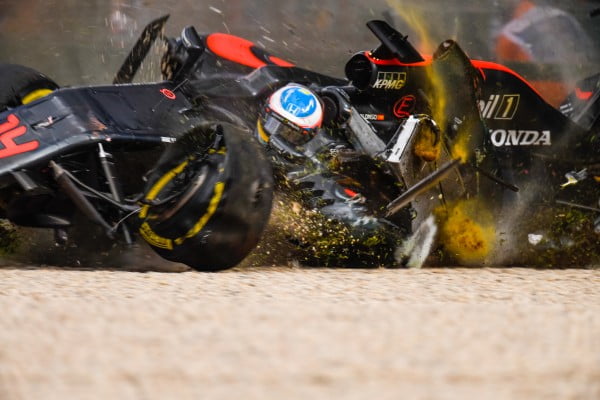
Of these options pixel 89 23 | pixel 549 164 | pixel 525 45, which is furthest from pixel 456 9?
pixel 89 23

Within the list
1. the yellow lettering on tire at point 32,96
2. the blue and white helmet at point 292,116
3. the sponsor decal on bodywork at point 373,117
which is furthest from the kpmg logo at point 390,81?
the yellow lettering on tire at point 32,96

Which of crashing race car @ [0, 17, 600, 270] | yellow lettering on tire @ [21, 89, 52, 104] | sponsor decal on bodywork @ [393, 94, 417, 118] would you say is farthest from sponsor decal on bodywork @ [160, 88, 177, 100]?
sponsor decal on bodywork @ [393, 94, 417, 118]

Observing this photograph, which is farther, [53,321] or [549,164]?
[549,164]

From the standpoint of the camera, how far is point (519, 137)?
5445 mm

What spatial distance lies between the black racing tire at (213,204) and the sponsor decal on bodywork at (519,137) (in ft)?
5.95

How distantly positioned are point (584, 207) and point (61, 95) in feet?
10.6

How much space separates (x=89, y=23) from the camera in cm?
795

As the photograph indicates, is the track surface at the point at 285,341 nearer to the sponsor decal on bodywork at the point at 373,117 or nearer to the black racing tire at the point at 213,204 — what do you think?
the black racing tire at the point at 213,204

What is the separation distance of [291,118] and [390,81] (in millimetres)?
726

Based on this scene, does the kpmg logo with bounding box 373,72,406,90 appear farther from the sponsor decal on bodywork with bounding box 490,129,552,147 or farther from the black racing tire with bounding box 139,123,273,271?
the black racing tire with bounding box 139,123,273,271

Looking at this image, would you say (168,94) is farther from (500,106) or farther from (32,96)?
(500,106)

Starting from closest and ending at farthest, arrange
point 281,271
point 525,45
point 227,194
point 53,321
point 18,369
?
point 18,369 < point 53,321 < point 227,194 < point 281,271 < point 525,45

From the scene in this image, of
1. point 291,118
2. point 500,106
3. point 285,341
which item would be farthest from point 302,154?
point 285,341

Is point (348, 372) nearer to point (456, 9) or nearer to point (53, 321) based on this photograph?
point (53, 321)
